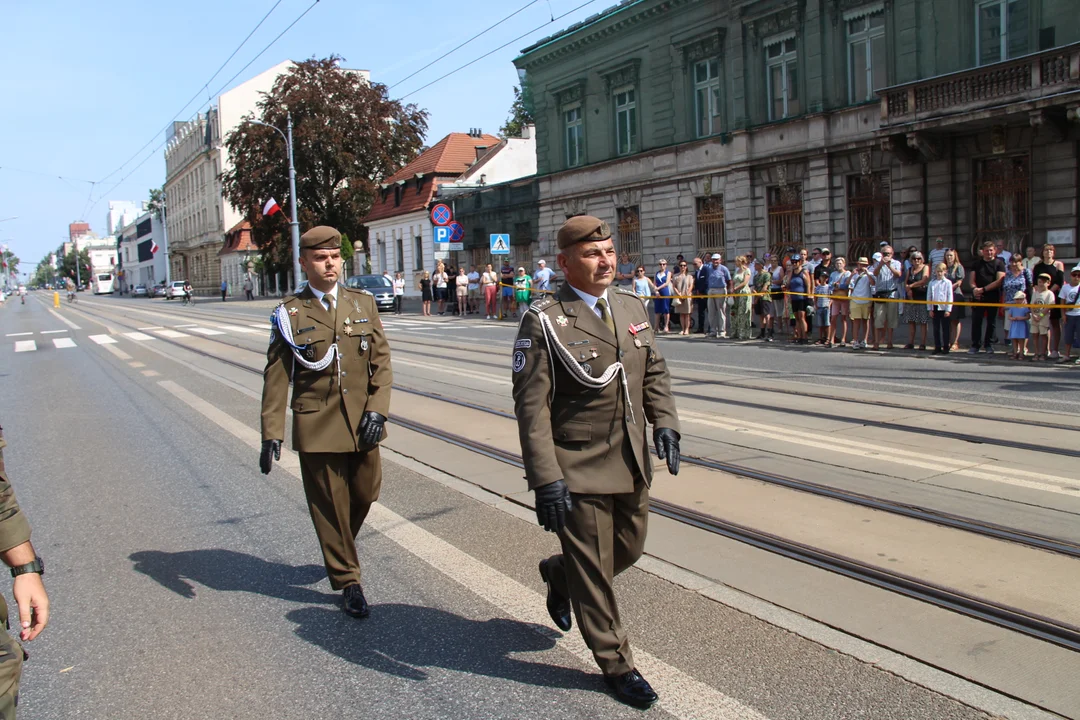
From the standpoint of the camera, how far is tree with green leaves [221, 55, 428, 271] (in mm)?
55594

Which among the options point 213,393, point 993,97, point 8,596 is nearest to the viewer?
point 8,596

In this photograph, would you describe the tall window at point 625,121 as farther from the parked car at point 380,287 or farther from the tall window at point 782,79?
the parked car at point 380,287

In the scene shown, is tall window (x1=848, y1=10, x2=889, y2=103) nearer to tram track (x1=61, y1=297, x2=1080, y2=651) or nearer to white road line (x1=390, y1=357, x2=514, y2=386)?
white road line (x1=390, y1=357, x2=514, y2=386)

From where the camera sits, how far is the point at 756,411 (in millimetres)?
10086

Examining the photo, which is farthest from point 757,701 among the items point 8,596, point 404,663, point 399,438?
point 399,438

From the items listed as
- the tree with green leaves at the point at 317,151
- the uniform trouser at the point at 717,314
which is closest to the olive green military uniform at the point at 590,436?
the uniform trouser at the point at 717,314

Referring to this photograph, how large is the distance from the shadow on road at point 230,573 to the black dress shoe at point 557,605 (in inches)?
52.0

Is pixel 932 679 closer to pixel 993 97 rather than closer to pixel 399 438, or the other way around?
pixel 399 438

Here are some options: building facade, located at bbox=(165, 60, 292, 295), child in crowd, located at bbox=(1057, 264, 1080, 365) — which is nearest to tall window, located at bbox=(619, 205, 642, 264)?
child in crowd, located at bbox=(1057, 264, 1080, 365)

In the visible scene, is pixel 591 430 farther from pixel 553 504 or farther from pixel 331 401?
pixel 331 401

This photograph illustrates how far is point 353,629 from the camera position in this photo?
4.55 meters

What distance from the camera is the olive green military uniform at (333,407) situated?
4.76 metres

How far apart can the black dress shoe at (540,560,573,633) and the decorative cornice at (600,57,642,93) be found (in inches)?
1172

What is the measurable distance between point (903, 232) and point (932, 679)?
68.2ft
